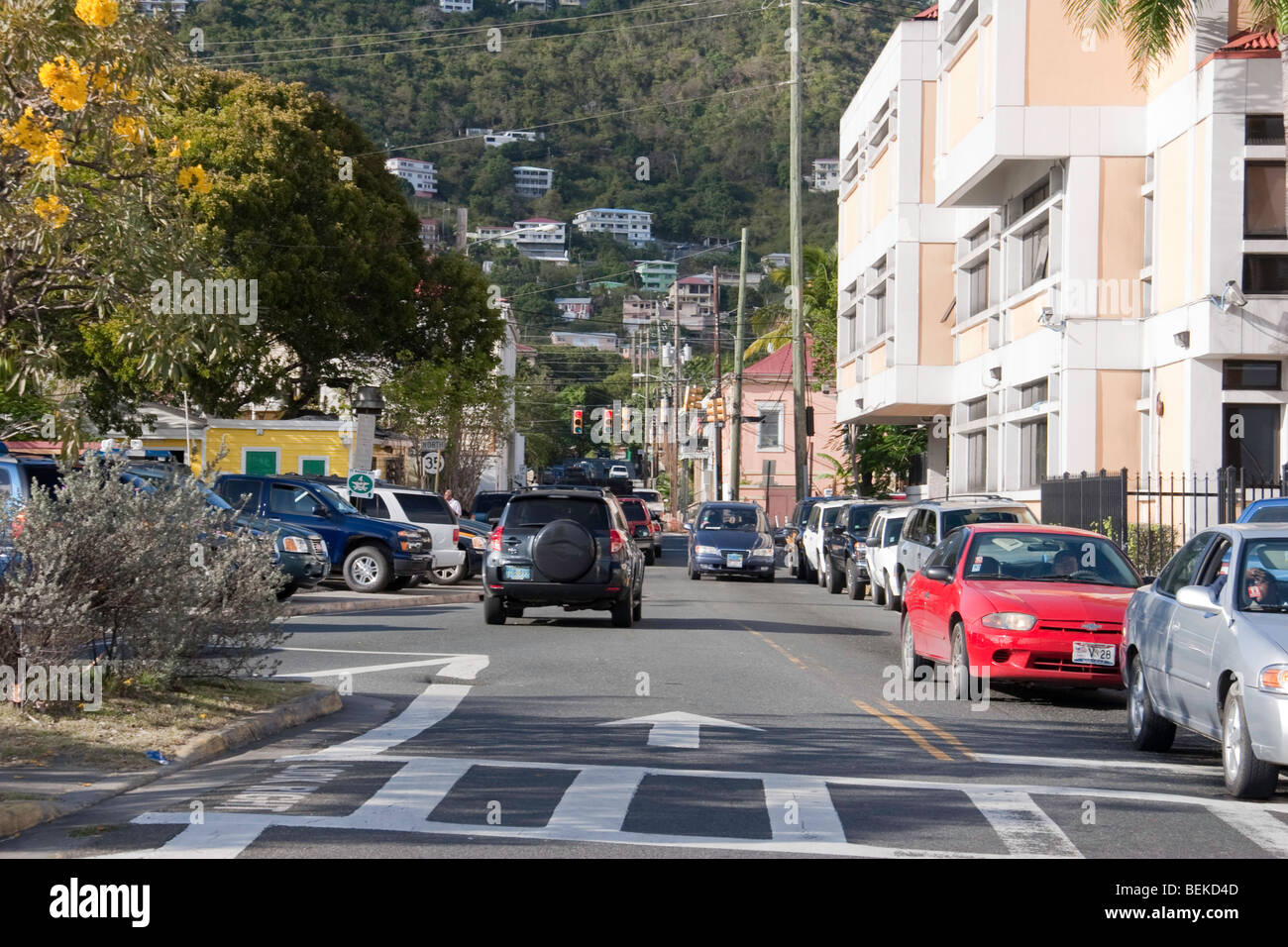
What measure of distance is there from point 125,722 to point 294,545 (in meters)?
13.1

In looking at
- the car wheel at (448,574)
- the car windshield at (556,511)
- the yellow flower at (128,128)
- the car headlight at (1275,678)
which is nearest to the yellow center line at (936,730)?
the car headlight at (1275,678)

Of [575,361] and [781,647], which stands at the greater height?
[575,361]

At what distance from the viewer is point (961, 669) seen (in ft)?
47.4

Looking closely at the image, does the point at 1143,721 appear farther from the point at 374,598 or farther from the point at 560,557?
the point at 374,598

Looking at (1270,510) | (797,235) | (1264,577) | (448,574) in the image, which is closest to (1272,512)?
(1270,510)

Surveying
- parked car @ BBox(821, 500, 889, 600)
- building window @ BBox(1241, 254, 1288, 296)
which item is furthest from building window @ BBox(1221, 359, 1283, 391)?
parked car @ BBox(821, 500, 889, 600)

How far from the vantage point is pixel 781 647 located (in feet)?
63.6

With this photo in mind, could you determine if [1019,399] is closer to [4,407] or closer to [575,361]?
[4,407]

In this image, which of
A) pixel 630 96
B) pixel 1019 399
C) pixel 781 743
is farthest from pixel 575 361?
pixel 781 743

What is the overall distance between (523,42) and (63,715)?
155116 millimetres

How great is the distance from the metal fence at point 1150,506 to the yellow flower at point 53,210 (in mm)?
16217

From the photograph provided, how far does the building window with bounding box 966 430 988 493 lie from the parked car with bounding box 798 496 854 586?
2972mm

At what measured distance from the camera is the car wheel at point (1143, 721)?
1173 cm

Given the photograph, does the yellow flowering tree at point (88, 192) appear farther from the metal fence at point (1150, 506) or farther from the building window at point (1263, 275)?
the building window at point (1263, 275)
